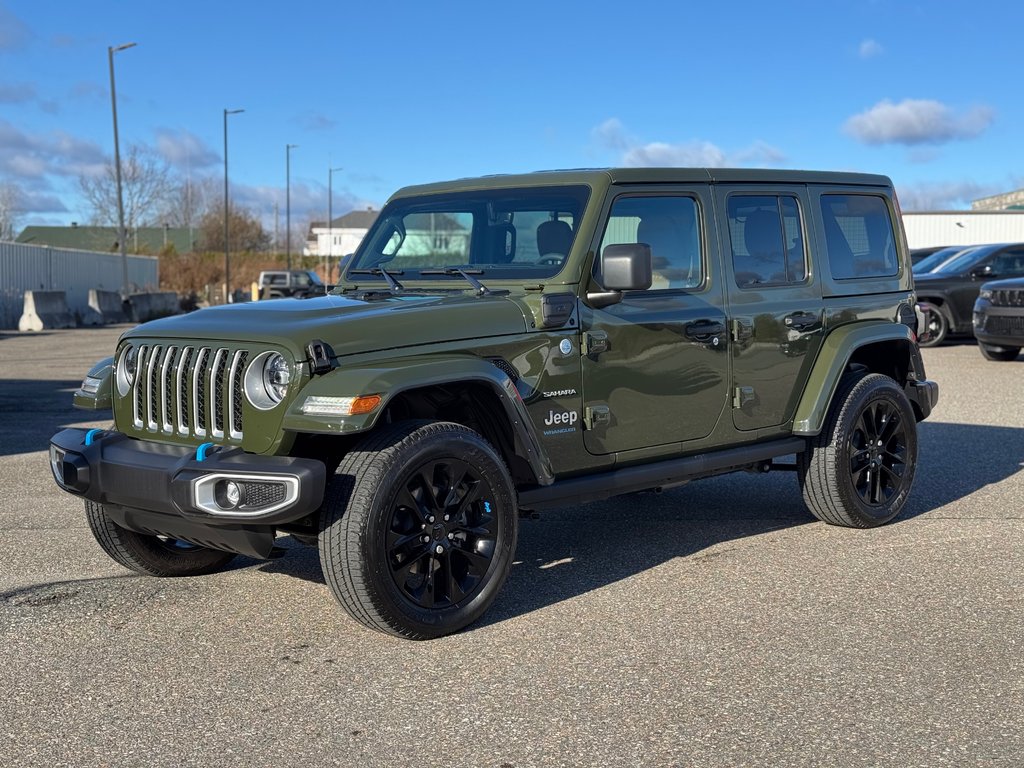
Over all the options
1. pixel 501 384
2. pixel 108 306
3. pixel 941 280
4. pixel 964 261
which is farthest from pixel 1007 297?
pixel 108 306

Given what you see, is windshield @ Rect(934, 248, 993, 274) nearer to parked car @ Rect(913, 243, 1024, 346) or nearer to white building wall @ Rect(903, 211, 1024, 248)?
parked car @ Rect(913, 243, 1024, 346)

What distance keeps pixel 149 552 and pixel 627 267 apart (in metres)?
2.58

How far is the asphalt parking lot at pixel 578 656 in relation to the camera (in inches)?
148

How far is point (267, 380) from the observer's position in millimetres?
4688

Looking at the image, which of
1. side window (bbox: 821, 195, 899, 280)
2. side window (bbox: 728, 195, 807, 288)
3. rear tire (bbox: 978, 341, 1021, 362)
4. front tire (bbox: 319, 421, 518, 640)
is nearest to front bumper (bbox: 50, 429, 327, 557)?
front tire (bbox: 319, 421, 518, 640)

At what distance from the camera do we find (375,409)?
450 centimetres

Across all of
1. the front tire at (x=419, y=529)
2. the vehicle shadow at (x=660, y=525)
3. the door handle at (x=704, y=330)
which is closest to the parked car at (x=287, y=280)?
the vehicle shadow at (x=660, y=525)

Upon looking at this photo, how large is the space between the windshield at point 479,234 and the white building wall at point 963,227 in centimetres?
4639

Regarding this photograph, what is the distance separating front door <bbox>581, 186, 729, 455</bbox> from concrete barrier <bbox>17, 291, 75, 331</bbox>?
2676 centimetres

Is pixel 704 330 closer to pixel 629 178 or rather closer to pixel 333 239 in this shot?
pixel 629 178

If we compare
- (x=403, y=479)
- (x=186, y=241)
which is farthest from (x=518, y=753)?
(x=186, y=241)

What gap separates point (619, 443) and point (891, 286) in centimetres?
250

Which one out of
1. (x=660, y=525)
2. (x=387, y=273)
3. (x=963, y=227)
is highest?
(x=963, y=227)

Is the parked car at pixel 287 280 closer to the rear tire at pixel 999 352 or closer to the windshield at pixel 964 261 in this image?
the windshield at pixel 964 261
